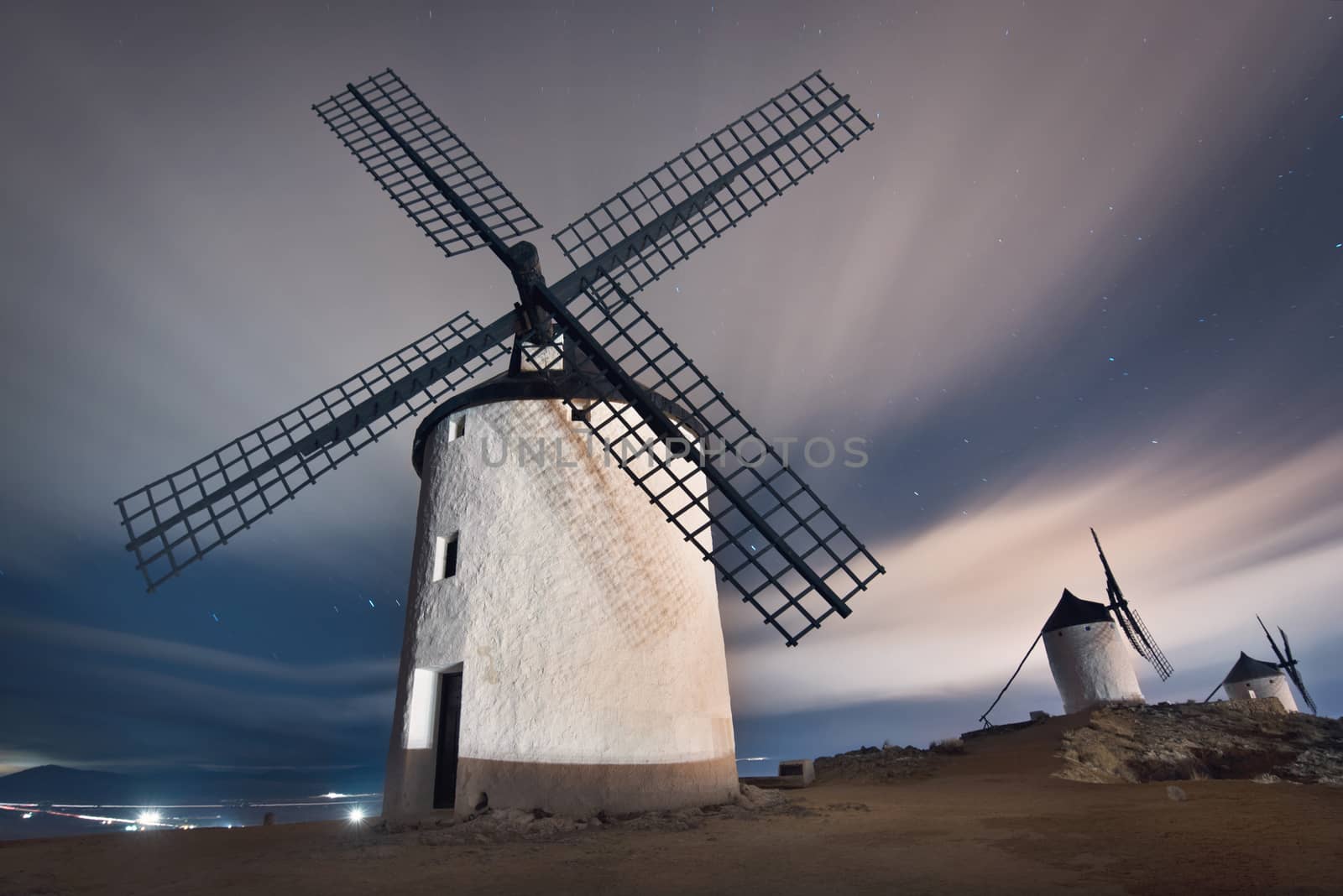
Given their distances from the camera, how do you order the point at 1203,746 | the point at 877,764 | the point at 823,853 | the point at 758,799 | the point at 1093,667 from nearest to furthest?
the point at 823,853, the point at 758,799, the point at 1203,746, the point at 877,764, the point at 1093,667

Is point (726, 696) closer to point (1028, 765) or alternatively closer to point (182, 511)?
point (1028, 765)

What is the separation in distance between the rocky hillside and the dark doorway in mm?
12397

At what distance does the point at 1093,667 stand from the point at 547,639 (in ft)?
77.9

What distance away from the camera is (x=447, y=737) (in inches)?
416

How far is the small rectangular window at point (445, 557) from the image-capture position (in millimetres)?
11000

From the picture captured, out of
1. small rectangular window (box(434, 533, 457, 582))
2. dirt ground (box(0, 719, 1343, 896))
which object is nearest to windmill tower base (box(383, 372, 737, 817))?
small rectangular window (box(434, 533, 457, 582))

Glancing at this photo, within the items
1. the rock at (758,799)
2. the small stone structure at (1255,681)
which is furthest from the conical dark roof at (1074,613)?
the rock at (758,799)

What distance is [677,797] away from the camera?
9.81 metres

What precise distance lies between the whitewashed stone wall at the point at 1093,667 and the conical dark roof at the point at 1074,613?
0.21 m

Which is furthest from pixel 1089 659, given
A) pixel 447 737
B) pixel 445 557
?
pixel 445 557

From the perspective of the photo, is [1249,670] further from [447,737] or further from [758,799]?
[447,737]

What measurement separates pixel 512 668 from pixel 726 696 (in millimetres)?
4131

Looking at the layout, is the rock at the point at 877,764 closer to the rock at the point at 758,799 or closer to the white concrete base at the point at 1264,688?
the rock at the point at 758,799

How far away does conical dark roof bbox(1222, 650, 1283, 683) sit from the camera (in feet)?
109
